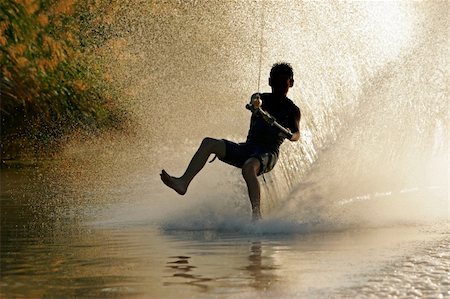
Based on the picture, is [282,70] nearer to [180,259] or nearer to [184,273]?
[180,259]

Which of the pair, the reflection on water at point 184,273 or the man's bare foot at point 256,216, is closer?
the reflection on water at point 184,273

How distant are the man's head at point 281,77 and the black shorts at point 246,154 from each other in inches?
22.7

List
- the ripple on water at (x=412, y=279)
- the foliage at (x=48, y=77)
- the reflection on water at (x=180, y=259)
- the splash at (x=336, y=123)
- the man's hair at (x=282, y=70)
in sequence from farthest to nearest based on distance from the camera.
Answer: the foliage at (x=48, y=77) → the splash at (x=336, y=123) → the man's hair at (x=282, y=70) → the reflection on water at (x=180, y=259) → the ripple on water at (x=412, y=279)

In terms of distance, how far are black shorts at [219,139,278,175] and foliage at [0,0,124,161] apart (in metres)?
10.2

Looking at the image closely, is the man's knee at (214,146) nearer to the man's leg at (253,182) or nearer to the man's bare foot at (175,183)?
the man's leg at (253,182)

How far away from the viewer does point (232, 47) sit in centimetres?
2659

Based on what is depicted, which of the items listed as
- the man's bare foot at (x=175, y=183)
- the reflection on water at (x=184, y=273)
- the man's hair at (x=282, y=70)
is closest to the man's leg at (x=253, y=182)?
the man's bare foot at (x=175, y=183)

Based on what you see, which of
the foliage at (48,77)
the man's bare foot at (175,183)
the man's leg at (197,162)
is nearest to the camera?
the man's bare foot at (175,183)

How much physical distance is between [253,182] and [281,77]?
3.47 ft

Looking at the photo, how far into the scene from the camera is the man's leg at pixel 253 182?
11695 millimetres

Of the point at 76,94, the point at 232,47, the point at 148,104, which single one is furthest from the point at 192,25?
the point at 76,94

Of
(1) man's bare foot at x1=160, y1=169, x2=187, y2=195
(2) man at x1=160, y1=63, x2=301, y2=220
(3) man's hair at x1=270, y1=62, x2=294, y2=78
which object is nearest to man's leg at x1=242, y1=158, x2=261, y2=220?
(2) man at x1=160, y1=63, x2=301, y2=220

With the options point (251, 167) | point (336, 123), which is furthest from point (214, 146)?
point (336, 123)

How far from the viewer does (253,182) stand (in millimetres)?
11703
